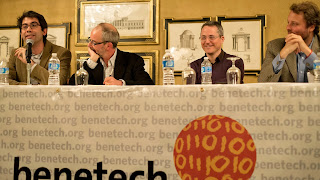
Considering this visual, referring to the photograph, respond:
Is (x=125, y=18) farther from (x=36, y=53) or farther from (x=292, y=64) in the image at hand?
(x=292, y=64)

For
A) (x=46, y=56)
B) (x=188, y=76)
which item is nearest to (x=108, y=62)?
(x=46, y=56)

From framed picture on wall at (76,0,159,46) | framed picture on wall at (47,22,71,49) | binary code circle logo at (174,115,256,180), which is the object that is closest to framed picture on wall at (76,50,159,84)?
framed picture on wall at (76,0,159,46)

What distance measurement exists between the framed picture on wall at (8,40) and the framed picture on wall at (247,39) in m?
2.34

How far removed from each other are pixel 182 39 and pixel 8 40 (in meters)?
2.06

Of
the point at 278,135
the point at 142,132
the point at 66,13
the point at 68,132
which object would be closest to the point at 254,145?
the point at 278,135

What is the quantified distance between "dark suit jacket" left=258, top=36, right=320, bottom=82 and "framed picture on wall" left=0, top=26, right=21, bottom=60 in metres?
2.92

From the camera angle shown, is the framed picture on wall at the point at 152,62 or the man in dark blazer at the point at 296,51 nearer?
the man in dark blazer at the point at 296,51

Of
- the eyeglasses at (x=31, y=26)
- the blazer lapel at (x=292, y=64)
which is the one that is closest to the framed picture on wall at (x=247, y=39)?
the blazer lapel at (x=292, y=64)

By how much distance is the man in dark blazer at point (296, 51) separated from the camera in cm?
223

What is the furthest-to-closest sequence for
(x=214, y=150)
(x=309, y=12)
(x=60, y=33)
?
(x=60, y=33)
(x=309, y=12)
(x=214, y=150)

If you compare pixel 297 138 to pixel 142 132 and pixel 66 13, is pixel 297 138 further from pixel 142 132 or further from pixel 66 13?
pixel 66 13

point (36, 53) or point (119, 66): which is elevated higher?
point (36, 53)

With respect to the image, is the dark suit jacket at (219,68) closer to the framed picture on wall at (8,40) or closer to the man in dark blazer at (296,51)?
the man in dark blazer at (296,51)

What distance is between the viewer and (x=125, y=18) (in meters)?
3.76
